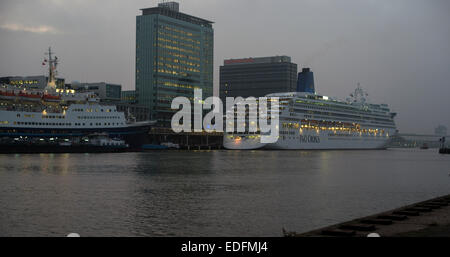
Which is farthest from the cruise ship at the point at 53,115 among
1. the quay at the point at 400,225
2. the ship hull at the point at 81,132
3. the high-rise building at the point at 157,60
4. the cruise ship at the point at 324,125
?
the quay at the point at 400,225

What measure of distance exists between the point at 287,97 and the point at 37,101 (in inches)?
2727

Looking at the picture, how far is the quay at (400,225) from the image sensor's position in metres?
17.7

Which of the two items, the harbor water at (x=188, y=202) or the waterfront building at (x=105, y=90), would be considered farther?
the waterfront building at (x=105, y=90)

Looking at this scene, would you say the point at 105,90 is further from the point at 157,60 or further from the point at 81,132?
the point at 81,132

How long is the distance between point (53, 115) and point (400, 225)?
316 feet

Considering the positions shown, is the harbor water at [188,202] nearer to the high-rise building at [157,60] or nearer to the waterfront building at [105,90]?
the waterfront building at [105,90]

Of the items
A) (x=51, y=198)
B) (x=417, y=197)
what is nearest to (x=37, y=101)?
(x=51, y=198)

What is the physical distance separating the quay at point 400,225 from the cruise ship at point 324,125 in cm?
11594

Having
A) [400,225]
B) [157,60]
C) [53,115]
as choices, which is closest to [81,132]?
[53,115]

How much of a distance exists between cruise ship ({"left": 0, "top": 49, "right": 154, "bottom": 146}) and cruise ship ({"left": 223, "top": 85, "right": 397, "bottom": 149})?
4090 centimetres

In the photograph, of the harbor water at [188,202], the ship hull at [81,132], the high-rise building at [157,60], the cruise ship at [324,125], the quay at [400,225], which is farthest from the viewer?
the high-rise building at [157,60]

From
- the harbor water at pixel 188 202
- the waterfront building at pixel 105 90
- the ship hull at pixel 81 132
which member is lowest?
the harbor water at pixel 188 202

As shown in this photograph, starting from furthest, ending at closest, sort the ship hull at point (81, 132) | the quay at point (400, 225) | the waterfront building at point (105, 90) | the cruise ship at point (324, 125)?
1. the waterfront building at point (105, 90)
2. the cruise ship at point (324, 125)
3. the ship hull at point (81, 132)
4. the quay at point (400, 225)

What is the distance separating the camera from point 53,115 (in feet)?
349
